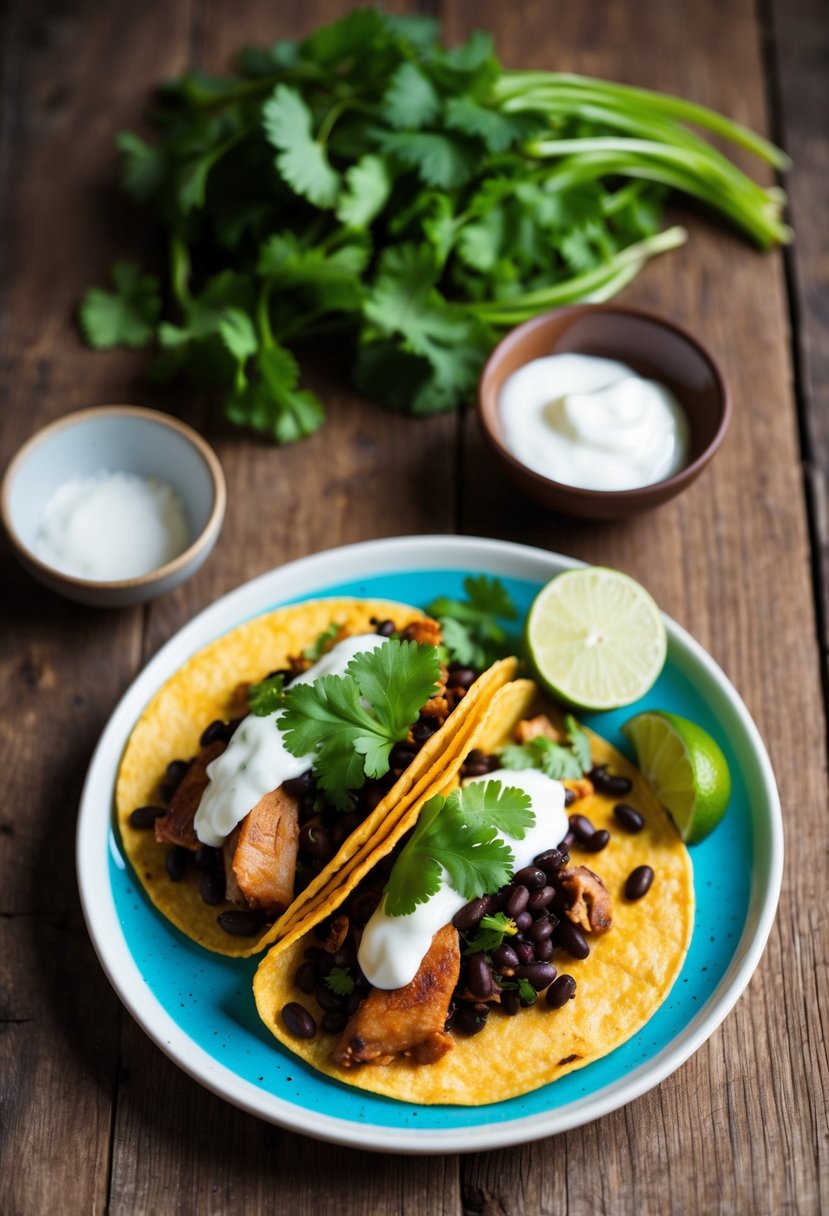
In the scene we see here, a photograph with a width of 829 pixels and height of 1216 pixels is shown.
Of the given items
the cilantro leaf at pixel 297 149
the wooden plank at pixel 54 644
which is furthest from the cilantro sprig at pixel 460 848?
the cilantro leaf at pixel 297 149

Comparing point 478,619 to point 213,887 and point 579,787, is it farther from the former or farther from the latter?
point 213,887

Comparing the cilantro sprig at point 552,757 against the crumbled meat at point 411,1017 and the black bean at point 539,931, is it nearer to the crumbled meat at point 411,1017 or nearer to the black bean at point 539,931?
the black bean at point 539,931

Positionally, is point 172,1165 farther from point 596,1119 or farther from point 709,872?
point 709,872

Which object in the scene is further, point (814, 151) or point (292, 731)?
point (814, 151)

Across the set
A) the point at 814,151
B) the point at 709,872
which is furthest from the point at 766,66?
the point at 709,872

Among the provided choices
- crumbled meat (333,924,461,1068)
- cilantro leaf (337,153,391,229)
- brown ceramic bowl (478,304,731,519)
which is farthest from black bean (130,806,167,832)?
cilantro leaf (337,153,391,229)
